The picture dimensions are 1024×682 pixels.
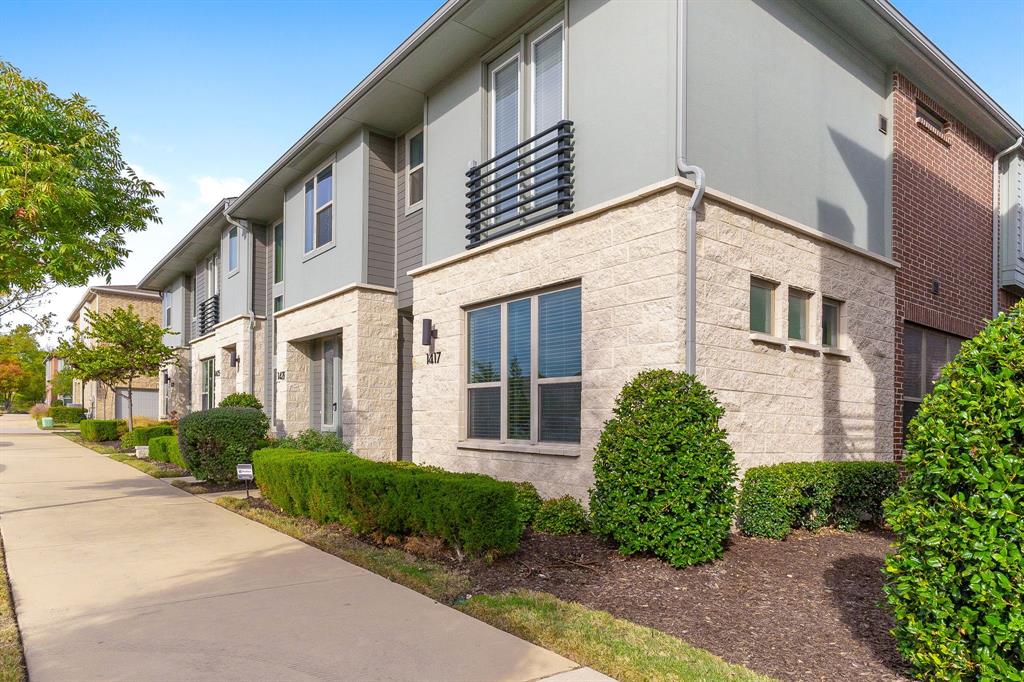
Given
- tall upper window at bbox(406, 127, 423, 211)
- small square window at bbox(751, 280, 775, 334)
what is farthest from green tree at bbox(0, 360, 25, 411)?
small square window at bbox(751, 280, 775, 334)

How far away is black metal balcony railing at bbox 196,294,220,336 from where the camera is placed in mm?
20031

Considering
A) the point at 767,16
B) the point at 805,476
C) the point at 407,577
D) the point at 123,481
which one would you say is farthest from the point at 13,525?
the point at 767,16

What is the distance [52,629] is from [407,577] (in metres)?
2.49

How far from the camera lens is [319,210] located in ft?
45.7

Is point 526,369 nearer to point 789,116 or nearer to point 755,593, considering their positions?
point 755,593

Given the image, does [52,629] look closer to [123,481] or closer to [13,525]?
[13,525]

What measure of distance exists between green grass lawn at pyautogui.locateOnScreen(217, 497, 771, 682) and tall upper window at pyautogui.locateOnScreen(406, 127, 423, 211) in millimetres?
7021

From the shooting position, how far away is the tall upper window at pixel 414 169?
1209 cm

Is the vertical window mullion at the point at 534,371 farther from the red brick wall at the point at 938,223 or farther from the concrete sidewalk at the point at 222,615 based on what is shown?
the red brick wall at the point at 938,223

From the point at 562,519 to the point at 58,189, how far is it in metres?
6.65

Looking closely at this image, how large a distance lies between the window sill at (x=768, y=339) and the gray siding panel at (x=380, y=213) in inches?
270

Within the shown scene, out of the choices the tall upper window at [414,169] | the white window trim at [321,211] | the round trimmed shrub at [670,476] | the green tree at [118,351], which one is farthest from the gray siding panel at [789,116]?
the green tree at [118,351]

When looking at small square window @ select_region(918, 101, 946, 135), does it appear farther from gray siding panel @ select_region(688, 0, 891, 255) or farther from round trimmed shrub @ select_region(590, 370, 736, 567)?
round trimmed shrub @ select_region(590, 370, 736, 567)

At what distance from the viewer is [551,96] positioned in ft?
28.6
